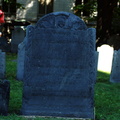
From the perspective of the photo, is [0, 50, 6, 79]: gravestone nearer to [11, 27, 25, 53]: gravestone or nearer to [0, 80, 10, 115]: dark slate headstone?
[0, 80, 10, 115]: dark slate headstone

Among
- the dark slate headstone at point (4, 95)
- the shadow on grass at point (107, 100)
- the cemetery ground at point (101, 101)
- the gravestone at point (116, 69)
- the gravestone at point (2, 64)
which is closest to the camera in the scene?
the dark slate headstone at point (4, 95)

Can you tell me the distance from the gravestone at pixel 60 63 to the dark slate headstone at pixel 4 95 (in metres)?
0.31

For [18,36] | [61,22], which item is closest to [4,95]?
[61,22]

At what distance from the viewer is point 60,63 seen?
21.8ft

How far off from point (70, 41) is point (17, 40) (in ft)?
55.3

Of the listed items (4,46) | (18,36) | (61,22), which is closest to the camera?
(61,22)

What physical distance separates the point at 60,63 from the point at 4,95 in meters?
1.09

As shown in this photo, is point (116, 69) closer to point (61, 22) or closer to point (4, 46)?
point (61, 22)

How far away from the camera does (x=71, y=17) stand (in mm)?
6602

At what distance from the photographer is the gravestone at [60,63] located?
6.61m

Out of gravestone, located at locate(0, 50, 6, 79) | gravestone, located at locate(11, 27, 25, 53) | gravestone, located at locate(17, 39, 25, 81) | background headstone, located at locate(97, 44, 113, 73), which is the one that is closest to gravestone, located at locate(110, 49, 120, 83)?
gravestone, located at locate(17, 39, 25, 81)

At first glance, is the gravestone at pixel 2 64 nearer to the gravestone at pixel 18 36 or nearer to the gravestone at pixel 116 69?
the gravestone at pixel 116 69

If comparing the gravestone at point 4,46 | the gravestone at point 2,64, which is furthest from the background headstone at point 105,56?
the gravestone at point 4,46

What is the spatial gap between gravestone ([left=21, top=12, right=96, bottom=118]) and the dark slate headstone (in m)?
0.31
